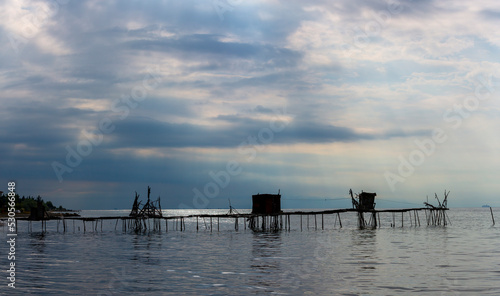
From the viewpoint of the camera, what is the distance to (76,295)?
76.8 feet

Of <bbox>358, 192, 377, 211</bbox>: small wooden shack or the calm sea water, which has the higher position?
<bbox>358, 192, 377, 211</bbox>: small wooden shack

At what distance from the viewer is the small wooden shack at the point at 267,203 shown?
252 feet

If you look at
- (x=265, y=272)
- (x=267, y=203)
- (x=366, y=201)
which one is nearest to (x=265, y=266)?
(x=265, y=272)

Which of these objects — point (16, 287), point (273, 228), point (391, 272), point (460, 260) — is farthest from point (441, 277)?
point (273, 228)

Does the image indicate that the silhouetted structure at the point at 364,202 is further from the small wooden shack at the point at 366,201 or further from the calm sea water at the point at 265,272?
the calm sea water at the point at 265,272

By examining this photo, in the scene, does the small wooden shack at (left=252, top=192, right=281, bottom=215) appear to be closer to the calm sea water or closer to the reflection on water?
the reflection on water

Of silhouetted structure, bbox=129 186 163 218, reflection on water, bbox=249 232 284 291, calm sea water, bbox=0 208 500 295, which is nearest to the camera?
calm sea water, bbox=0 208 500 295

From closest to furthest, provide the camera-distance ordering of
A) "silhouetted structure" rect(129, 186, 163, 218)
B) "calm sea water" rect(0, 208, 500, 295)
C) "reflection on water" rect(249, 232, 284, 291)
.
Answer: "calm sea water" rect(0, 208, 500, 295), "reflection on water" rect(249, 232, 284, 291), "silhouetted structure" rect(129, 186, 163, 218)

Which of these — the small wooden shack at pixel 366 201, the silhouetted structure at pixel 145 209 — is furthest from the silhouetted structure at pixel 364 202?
the silhouetted structure at pixel 145 209

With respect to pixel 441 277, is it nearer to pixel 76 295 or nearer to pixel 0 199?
pixel 76 295

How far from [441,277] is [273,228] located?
182 ft

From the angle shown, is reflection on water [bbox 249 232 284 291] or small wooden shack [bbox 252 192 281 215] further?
small wooden shack [bbox 252 192 281 215]

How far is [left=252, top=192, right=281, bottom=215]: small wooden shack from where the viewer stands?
76.8 m

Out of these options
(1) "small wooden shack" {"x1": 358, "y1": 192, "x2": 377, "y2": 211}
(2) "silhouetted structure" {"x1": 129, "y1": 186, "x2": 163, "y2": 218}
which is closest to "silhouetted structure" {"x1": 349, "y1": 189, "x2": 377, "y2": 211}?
(1) "small wooden shack" {"x1": 358, "y1": 192, "x2": 377, "y2": 211}
